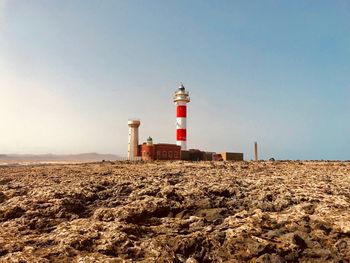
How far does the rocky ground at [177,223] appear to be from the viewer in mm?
8625

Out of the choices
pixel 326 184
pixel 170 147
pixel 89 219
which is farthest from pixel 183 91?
pixel 89 219

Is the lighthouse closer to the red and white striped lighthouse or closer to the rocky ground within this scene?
the red and white striped lighthouse

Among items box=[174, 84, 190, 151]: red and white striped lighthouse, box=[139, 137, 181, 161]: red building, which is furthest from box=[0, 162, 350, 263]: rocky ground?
box=[174, 84, 190, 151]: red and white striped lighthouse

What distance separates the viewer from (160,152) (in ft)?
171

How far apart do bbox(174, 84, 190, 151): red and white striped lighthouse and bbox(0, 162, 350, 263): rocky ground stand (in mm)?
42624

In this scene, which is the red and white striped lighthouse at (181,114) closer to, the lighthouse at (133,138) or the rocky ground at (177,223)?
the lighthouse at (133,138)

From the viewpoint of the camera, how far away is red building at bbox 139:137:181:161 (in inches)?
2058

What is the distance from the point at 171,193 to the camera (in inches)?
526

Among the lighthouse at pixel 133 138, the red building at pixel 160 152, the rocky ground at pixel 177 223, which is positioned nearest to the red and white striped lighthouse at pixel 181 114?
the red building at pixel 160 152

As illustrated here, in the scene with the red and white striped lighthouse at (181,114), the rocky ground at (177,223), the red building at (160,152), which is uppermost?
the red and white striped lighthouse at (181,114)

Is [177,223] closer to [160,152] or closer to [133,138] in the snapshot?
[160,152]

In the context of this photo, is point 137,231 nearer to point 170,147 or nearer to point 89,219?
point 89,219

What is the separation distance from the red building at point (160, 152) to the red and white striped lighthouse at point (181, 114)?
3377mm

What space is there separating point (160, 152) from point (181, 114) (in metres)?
9.91
